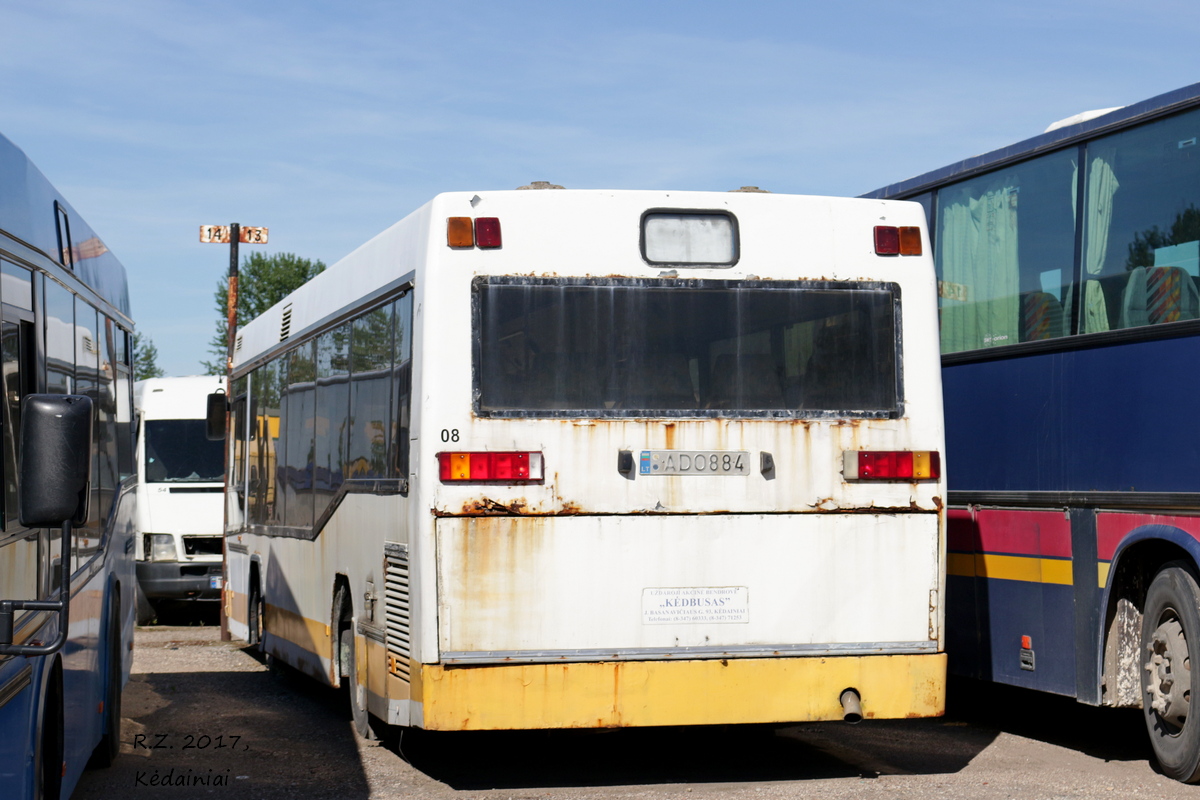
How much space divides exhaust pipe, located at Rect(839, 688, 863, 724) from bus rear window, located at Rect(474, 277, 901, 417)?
1.41 metres

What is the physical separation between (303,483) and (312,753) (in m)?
2.33

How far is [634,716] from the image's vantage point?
780 cm

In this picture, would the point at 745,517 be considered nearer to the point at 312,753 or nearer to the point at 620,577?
the point at 620,577

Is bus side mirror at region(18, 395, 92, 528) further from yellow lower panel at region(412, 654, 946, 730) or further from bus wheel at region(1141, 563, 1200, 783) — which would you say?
bus wheel at region(1141, 563, 1200, 783)

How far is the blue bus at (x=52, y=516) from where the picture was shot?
449 centimetres

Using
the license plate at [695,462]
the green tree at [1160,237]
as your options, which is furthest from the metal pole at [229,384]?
the green tree at [1160,237]

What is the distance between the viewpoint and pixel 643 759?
947 cm

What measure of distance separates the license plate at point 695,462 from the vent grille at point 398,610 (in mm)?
1305

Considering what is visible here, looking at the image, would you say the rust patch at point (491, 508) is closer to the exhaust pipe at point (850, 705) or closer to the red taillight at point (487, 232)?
the red taillight at point (487, 232)

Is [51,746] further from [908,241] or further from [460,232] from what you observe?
[908,241]

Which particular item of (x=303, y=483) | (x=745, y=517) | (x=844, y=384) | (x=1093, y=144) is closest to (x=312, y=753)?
(x=303, y=483)

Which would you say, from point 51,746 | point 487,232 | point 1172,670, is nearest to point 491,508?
point 487,232

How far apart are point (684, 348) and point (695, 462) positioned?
22.8 inches

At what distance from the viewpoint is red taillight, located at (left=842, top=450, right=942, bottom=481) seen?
321 inches
